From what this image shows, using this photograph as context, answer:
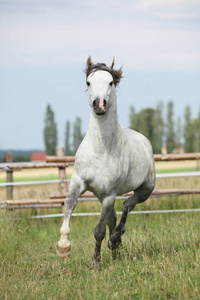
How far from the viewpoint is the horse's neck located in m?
4.63

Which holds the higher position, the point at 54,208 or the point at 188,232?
the point at 188,232

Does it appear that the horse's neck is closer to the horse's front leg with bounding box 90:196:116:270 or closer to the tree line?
the horse's front leg with bounding box 90:196:116:270

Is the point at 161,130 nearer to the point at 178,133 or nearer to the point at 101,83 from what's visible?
the point at 178,133

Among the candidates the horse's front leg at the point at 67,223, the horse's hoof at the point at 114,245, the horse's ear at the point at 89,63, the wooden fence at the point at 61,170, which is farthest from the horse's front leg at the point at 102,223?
the wooden fence at the point at 61,170

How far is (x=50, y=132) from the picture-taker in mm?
66375

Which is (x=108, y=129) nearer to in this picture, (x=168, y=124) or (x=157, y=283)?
(x=157, y=283)

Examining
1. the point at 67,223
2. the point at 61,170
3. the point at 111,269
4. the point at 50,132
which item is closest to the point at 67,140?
the point at 50,132

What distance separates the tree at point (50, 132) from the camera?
65625 millimetres

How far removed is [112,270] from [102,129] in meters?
1.52

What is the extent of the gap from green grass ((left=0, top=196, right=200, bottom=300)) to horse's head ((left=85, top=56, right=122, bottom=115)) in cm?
168

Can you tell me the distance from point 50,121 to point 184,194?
58.2 metres

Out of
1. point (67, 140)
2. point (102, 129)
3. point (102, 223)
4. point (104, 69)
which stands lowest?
point (67, 140)

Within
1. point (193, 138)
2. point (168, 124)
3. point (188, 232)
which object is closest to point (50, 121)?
point (168, 124)

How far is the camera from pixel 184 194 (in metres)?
9.74
